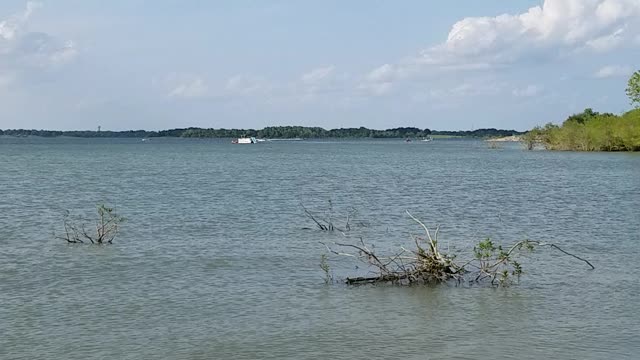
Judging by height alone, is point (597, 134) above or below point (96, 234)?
above

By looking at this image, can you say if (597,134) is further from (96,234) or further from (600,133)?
(96,234)

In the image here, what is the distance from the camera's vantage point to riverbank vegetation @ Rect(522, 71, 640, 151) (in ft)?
348

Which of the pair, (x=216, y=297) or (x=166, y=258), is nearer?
(x=216, y=297)

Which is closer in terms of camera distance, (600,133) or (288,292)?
(288,292)

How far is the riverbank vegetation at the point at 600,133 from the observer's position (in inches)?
4173

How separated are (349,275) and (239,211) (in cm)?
A: 1566

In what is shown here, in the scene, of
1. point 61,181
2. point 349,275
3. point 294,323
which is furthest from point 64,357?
point 61,181

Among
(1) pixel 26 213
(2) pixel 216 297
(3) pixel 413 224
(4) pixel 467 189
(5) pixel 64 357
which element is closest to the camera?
(5) pixel 64 357

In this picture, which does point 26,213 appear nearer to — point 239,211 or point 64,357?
point 239,211

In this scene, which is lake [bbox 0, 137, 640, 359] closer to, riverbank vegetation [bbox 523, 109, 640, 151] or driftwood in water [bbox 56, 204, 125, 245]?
Result: driftwood in water [bbox 56, 204, 125, 245]

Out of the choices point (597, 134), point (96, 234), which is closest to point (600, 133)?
point (597, 134)

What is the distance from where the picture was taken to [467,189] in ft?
166

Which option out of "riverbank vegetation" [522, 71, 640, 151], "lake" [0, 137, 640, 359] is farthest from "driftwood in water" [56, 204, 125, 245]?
"riverbank vegetation" [522, 71, 640, 151]

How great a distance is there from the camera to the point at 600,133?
114000 millimetres
